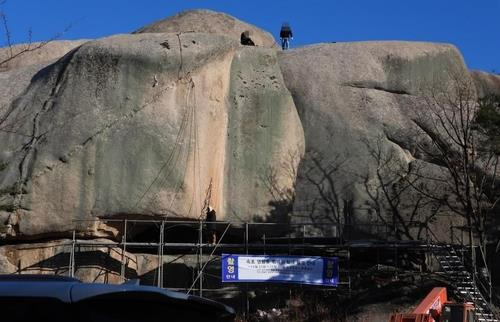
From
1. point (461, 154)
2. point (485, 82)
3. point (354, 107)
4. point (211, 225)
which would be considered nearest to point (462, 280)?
point (461, 154)

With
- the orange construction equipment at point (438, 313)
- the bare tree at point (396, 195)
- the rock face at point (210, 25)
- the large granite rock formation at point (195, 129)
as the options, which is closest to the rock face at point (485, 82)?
the large granite rock formation at point (195, 129)

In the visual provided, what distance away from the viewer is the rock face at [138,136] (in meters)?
22.2

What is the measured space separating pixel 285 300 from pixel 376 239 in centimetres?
365

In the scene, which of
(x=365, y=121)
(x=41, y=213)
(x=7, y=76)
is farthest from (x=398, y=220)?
(x=7, y=76)

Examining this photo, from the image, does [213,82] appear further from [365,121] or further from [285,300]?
[285,300]

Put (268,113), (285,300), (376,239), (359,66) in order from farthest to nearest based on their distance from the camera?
(359,66)
(268,113)
(376,239)
(285,300)

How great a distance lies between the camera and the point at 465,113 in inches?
981

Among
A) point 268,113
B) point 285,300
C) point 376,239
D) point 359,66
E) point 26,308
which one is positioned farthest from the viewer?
point 359,66

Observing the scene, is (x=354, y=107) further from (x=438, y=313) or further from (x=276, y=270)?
(x=438, y=313)

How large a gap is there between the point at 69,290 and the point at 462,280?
17868 mm

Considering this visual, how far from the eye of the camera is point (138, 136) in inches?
890

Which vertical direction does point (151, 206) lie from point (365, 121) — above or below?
below

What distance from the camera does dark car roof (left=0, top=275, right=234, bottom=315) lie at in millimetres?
3605

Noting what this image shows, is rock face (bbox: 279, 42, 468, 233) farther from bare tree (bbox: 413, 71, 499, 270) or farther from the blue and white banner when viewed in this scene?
the blue and white banner
